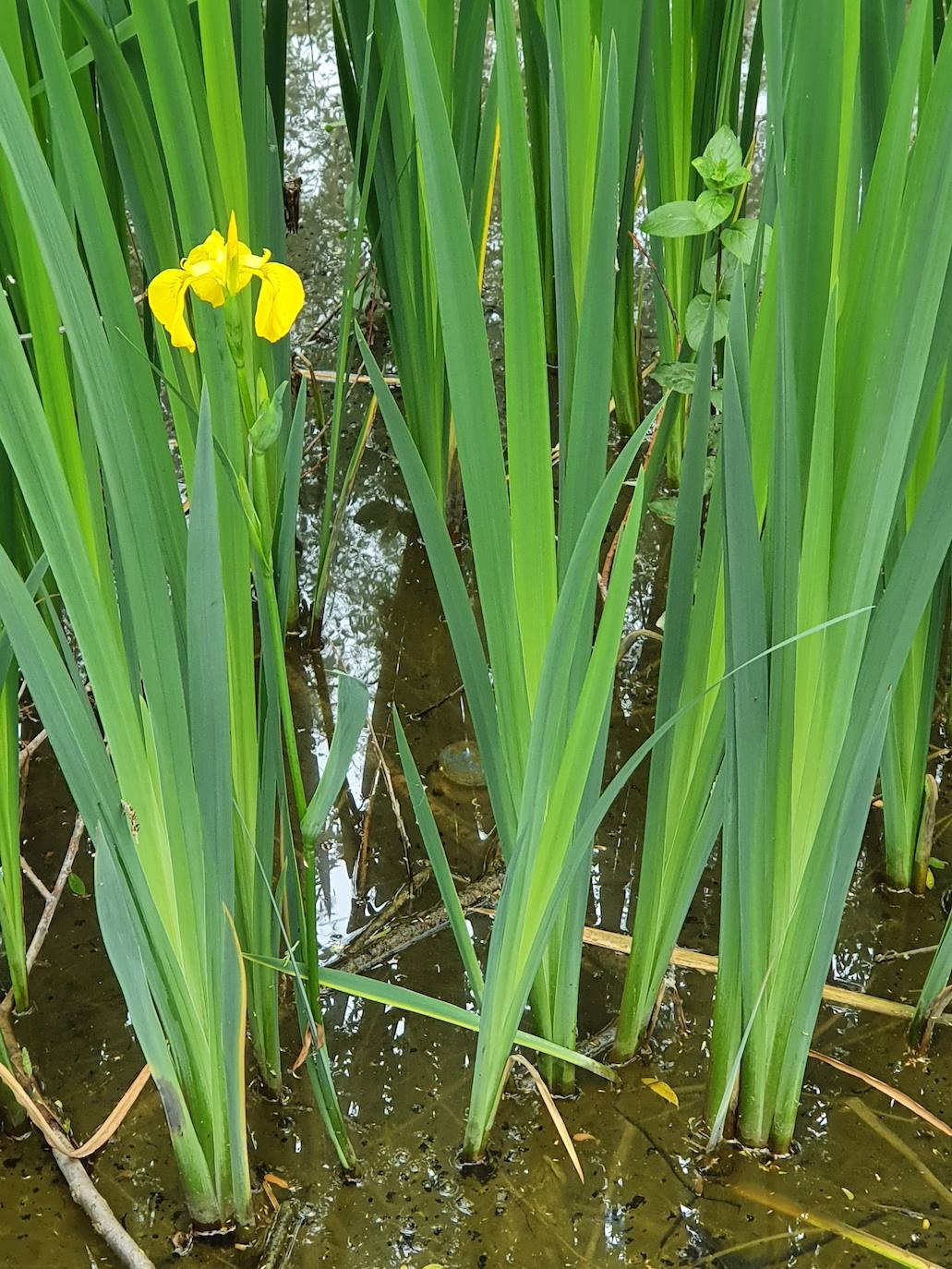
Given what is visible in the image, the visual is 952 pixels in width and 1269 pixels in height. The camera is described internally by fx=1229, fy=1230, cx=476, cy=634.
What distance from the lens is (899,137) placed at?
73cm

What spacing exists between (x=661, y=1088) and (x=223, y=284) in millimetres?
755

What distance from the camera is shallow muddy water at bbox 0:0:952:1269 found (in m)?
0.95

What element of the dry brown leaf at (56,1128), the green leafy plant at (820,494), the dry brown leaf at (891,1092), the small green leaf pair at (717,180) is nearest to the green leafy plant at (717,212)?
the small green leaf pair at (717,180)

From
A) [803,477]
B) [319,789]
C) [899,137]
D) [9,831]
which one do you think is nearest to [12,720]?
[9,831]

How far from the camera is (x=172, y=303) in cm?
70

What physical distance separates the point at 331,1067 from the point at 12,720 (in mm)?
→ 402

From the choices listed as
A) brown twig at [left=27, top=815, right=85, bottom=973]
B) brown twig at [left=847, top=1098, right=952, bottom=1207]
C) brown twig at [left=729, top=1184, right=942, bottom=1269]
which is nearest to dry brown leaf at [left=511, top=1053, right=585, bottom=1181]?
brown twig at [left=729, top=1184, right=942, bottom=1269]

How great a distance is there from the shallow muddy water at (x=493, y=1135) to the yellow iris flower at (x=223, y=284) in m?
0.65

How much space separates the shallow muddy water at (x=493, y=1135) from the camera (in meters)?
0.95

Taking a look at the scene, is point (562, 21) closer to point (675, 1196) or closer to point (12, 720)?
point (12, 720)

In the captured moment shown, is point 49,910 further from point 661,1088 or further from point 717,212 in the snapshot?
point 717,212

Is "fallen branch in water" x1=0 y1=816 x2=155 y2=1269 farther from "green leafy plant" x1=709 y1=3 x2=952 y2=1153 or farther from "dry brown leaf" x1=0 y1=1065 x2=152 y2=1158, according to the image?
"green leafy plant" x1=709 y1=3 x2=952 y2=1153

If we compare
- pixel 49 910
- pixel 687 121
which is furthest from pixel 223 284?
pixel 687 121

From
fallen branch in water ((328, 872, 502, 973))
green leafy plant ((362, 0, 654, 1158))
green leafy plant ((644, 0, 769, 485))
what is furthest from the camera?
green leafy plant ((644, 0, 769, 485))
